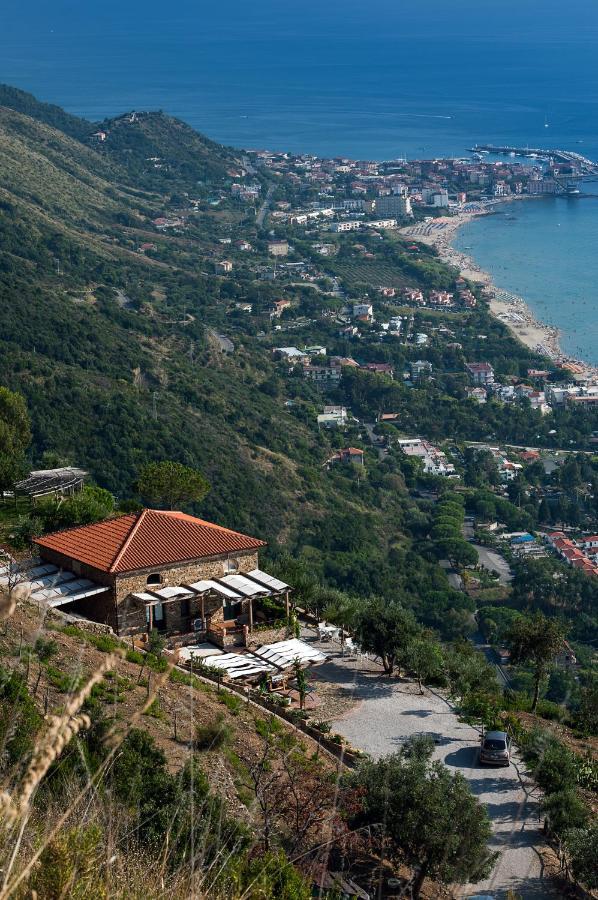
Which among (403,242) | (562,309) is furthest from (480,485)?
(403,242)

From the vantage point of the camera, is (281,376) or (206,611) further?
(281,376)

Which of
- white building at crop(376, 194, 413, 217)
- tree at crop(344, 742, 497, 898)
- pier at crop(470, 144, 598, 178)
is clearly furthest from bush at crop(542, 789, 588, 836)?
pier at crop(470, 144, 598, 178)

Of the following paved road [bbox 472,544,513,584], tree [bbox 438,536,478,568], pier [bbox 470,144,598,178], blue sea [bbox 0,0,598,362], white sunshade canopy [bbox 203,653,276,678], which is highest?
blue sea [bbox 0,0,598,362]

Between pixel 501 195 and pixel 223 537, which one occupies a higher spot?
pixel 501 195

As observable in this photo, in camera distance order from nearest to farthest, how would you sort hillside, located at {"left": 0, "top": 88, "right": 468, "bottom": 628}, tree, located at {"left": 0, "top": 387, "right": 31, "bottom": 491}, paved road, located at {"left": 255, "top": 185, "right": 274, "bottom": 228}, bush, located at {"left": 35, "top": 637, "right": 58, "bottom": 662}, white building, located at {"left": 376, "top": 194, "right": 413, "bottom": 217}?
1. bush, located at {"left": 35, "top": 637, "right": 58, "bottom": 662}
2. tree, located at {"left": 0, "top": 387, "right": 31, "bottom": 491}
3. hillside, located at {"left": 0, "top": 88, "right": 468, "bottom": 628}
4. paved road, located at {"left": 255, "top": 185, "right": 274, "bottom": 228}
5. white building, located at {"left": 376, "top": 194, "right": 413, "bottom": 217}

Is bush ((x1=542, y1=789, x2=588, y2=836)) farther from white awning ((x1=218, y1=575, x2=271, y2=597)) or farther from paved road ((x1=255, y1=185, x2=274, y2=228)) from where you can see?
paved road ((x1=255, y1=185, x2=274, y2=228))

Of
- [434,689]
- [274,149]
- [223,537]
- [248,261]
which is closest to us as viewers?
[434,689]

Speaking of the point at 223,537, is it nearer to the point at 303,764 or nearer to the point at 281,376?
the point at 303,764
